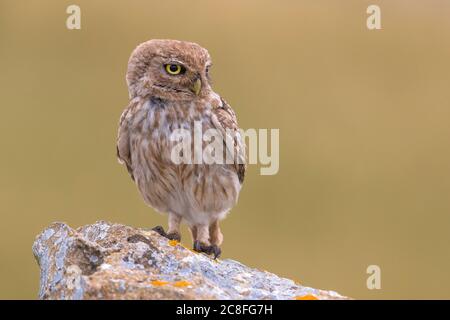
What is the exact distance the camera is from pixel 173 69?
800cm

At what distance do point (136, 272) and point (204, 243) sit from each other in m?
2.54

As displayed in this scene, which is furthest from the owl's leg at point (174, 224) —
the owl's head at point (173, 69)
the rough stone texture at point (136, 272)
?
the rough stone texture at point (136, 272)

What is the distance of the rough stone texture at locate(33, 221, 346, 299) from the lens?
539 centimetres

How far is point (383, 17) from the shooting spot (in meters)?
23.2

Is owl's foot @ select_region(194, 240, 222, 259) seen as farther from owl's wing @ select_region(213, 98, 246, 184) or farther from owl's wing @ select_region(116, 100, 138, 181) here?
owl's wing @ select_region(116, 100, 138, 181)

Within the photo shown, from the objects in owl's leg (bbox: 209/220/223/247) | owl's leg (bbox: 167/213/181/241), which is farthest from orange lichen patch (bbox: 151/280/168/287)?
owl's leg (bbox: 209/220/223/247)

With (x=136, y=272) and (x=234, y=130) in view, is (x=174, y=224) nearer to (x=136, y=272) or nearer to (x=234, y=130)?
(x=234, y=130)

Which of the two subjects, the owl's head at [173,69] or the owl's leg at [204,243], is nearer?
the owl's head at [173,69]

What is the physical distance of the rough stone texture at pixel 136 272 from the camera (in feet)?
17.7

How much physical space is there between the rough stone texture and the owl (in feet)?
4.24

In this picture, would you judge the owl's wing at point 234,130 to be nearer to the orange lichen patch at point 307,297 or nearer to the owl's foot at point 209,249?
the owl's foot at point 209,249
